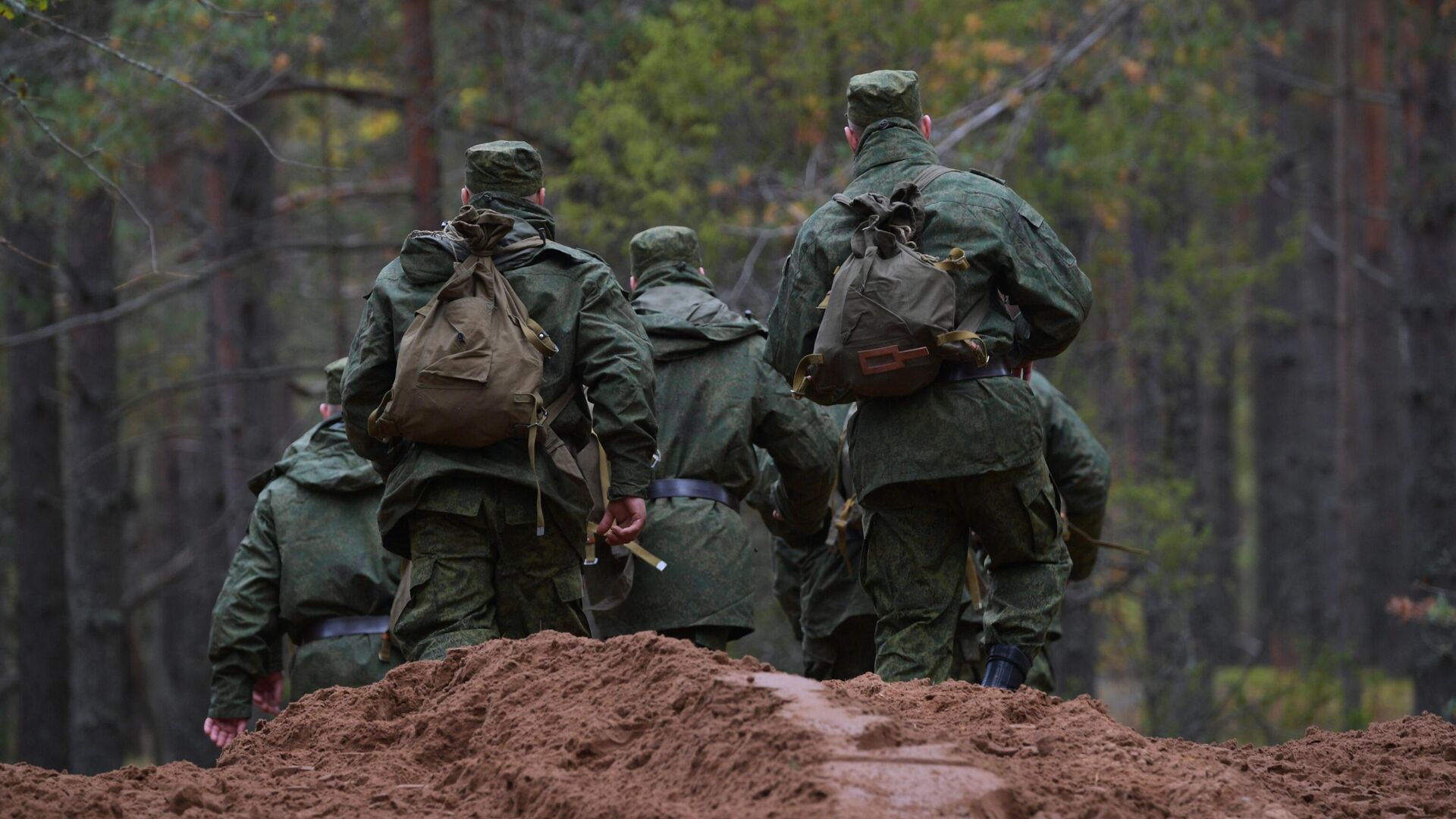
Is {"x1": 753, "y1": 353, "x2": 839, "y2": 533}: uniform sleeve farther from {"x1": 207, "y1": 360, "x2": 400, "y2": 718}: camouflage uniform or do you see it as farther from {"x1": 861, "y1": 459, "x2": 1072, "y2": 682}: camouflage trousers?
{"x1": 207, "y1": 360, "x2": 400, "y2": 718}: camouflage uniform

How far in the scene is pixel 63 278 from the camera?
16734 millimetres

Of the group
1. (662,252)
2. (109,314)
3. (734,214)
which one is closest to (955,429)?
(662,252)

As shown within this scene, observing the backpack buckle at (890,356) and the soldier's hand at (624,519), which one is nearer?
the backpack buckle at (890,356)

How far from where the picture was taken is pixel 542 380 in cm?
574

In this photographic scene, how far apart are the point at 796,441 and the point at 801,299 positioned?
1219 millimetres

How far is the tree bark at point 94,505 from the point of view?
51.8 ft

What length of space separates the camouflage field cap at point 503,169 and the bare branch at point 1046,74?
688 cm

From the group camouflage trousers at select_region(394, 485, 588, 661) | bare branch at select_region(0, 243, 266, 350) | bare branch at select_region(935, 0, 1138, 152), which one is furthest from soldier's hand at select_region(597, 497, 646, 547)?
bare branch at select_region(0, 243, 266, 350)

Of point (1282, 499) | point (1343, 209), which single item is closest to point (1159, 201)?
point (1343, 209)

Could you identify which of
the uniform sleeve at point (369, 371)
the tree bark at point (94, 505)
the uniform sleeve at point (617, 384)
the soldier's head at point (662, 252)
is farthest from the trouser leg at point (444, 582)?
the tree bark at point (94, 505)

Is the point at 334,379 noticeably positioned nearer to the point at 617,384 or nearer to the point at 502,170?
the point at 502,170

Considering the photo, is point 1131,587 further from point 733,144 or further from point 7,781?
point 7,781

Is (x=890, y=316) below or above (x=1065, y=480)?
above

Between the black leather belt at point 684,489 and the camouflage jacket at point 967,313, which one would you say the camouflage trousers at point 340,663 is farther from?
the camouflage jacket at point 967,313
